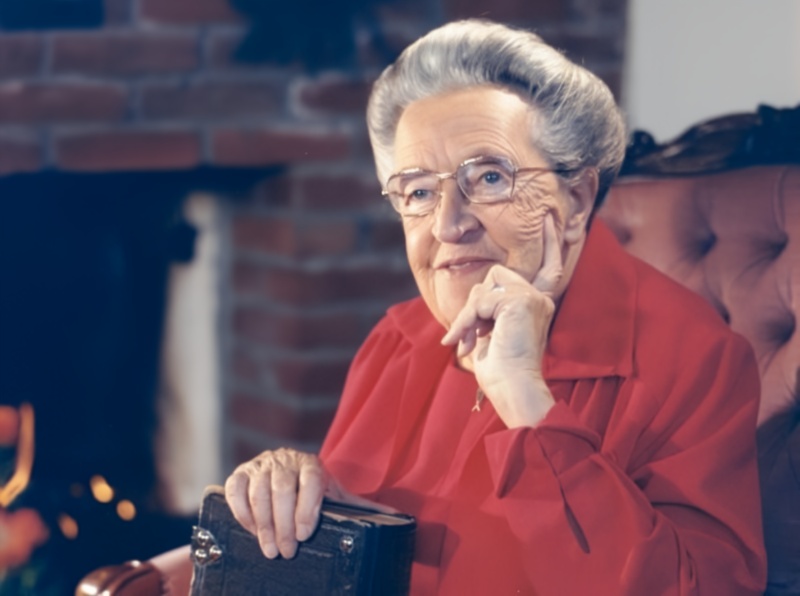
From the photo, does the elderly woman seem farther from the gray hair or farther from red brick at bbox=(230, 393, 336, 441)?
red brick at bbox=(230, 393, 336, 441)

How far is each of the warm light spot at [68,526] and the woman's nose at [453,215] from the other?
1059 mm

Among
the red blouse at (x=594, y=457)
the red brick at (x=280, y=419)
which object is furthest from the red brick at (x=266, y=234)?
the red blouse at (x=594, y=457)

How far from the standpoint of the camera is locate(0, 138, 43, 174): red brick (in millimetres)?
1678

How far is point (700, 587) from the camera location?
101cm

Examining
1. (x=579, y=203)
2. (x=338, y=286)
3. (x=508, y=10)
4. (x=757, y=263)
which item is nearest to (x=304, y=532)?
(x=579, y=203)

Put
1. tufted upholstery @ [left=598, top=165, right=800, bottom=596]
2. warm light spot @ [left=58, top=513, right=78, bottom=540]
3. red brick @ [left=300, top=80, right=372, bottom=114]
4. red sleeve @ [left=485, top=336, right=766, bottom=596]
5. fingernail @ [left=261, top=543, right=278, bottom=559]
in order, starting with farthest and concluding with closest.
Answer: warm light spot @ [left=58, top=513, right=78, bottom=540]
red brick @ [left=300, top=80, right=372, bottom=114]
tufted upholstery @ [left=598, top=165, right=800, bottom=596]
fingernail @ [left=261, top=543, right=278, bottom=559]
red sleeve @ [left=485, top=336, right=766, bottom=596]

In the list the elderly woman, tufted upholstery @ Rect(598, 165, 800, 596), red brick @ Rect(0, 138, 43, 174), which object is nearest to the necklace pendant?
the elderly woman

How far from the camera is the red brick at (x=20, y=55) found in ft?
5.40

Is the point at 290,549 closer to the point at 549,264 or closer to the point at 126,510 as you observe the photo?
the point at 549,264

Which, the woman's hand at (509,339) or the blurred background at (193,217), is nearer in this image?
the woman's hand at (509,339)

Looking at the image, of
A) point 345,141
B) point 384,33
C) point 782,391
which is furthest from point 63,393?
point 782,391

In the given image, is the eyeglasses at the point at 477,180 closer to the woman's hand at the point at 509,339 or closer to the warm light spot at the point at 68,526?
the woman's hand at the point at 509,339

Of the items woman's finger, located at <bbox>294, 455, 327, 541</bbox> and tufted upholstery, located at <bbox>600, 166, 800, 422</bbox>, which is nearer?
woman's finger, located at <bbox>294, 455, 327, 541</bbox>

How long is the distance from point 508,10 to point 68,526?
45.8 inches
